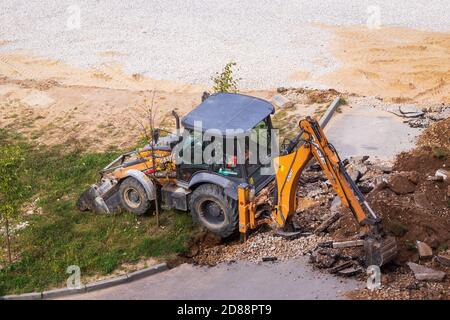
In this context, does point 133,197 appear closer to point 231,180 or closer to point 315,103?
point 231,180

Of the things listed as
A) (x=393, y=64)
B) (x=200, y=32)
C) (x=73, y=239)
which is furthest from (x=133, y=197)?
(x=200, y=32)

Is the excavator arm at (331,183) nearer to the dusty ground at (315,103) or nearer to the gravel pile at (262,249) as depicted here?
the gravel pile at (262,249)

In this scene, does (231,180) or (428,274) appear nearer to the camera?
(428,274)

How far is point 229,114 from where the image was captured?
14.9 metres

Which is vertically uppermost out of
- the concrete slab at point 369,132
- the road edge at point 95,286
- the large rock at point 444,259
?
the large rock at point 444,259

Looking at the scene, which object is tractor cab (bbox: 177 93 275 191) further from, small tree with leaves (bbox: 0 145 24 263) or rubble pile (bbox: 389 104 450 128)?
rubble pile (bbox: 389 104 450 128)

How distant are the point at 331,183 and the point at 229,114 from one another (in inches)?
106

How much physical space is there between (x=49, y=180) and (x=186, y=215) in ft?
16.1

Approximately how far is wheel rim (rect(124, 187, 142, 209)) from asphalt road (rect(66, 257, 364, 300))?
231cm

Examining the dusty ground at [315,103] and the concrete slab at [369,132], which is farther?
the concrete slab at [369,132]

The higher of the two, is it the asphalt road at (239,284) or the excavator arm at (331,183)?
the excavator arm at (331,183)

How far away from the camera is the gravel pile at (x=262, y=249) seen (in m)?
14.4

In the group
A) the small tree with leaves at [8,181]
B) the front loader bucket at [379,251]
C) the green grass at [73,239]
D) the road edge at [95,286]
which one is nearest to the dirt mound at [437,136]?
the front loader bucket at [379,251]

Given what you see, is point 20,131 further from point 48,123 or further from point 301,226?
point 301,226
